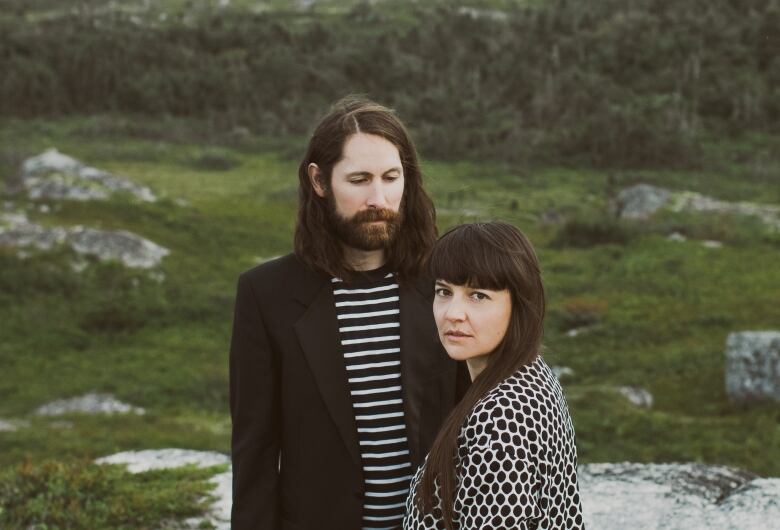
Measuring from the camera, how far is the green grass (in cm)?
1988

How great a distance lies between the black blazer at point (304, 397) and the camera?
520 centimetres

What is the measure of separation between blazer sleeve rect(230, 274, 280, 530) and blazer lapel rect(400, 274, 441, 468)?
0.73m

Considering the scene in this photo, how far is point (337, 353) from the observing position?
5223mm

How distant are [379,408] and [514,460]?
1390 mm

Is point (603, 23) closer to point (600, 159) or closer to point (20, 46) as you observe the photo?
point (600, 159)

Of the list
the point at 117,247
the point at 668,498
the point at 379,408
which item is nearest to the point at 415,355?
the point at 379,408

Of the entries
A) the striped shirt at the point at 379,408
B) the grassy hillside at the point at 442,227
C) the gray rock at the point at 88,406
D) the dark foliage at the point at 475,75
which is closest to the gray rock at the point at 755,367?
the grassy hillside at the point at 442,227

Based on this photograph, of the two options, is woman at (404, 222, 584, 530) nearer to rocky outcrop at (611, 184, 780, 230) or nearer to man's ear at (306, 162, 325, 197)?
man's ear at (306, 162, 325, 197)

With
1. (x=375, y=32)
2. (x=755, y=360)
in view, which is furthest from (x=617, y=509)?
(x=375, y=32)

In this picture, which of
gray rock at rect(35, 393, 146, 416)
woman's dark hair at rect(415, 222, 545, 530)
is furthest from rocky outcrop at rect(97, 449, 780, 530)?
gray rock at rect(35, 393, 146, 416)

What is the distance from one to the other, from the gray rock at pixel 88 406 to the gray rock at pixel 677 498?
51.4ft

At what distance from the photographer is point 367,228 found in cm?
525

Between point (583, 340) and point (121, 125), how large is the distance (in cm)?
5610

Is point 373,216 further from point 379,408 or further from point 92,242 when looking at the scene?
point 92,242
